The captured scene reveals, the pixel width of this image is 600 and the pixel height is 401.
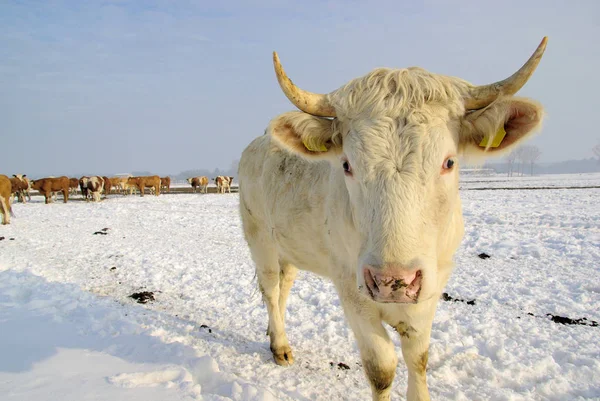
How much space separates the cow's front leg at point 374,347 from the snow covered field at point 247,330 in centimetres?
63

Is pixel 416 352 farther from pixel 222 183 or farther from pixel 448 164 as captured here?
pixel 222 183

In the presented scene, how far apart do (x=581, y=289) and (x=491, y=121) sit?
4237 millimetres

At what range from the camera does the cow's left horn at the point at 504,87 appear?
2.19 m

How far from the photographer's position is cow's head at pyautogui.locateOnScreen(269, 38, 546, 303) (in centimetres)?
192

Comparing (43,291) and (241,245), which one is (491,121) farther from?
(241,245)

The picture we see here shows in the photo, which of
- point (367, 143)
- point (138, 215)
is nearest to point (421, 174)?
point (367, 143)

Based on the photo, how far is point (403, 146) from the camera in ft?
6.94

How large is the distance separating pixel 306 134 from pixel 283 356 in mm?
2403

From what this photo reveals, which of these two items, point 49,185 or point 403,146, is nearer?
point 403,146

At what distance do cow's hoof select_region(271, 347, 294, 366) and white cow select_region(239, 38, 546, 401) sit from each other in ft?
3.75

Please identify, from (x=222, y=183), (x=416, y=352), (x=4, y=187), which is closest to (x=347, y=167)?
(x=416, y=352)

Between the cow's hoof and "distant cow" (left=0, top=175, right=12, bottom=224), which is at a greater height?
"distant cow" (left=0, top=175, right=12, bottom=224)

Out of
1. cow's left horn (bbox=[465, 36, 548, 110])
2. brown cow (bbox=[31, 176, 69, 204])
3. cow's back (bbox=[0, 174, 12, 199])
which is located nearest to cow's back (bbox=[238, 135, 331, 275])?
cow's left horn (bbox=[465, 36, 548, 110])

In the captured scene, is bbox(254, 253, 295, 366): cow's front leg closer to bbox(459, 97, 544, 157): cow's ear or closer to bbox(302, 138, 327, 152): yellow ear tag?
bbox(302, 138, 327, 152): yellow ear tag
